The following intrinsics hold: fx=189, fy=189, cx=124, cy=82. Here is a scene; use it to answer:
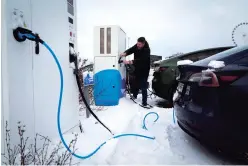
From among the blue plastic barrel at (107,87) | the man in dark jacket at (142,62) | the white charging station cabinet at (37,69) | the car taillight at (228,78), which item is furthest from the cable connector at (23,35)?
the man in dark jacket at (142,62)

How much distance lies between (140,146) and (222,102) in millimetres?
1143

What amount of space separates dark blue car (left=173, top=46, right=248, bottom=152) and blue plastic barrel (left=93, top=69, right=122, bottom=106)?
2.57 meters

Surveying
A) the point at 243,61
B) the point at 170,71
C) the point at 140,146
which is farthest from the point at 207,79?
the point at 170,71

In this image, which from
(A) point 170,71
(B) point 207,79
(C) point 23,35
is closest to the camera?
(C) point 23,35

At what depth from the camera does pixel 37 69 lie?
191 cm

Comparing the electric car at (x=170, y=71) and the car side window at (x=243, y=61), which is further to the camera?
the electric car at (x=170, y=71)

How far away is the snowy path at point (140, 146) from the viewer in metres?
2.07

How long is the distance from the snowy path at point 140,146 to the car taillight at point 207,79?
89 cm

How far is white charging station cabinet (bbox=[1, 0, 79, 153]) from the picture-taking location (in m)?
1.53

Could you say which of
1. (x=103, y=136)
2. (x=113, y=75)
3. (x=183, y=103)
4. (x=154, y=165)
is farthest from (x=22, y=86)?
(x=113, y=75)

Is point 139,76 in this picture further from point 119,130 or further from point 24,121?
point 24,121

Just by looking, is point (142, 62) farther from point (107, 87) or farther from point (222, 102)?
point (222, 102)

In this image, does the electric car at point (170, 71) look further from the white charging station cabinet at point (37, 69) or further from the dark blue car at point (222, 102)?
the white charging station cabinet at point (37, 69)

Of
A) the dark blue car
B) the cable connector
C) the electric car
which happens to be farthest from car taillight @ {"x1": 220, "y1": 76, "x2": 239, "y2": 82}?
the electric car
